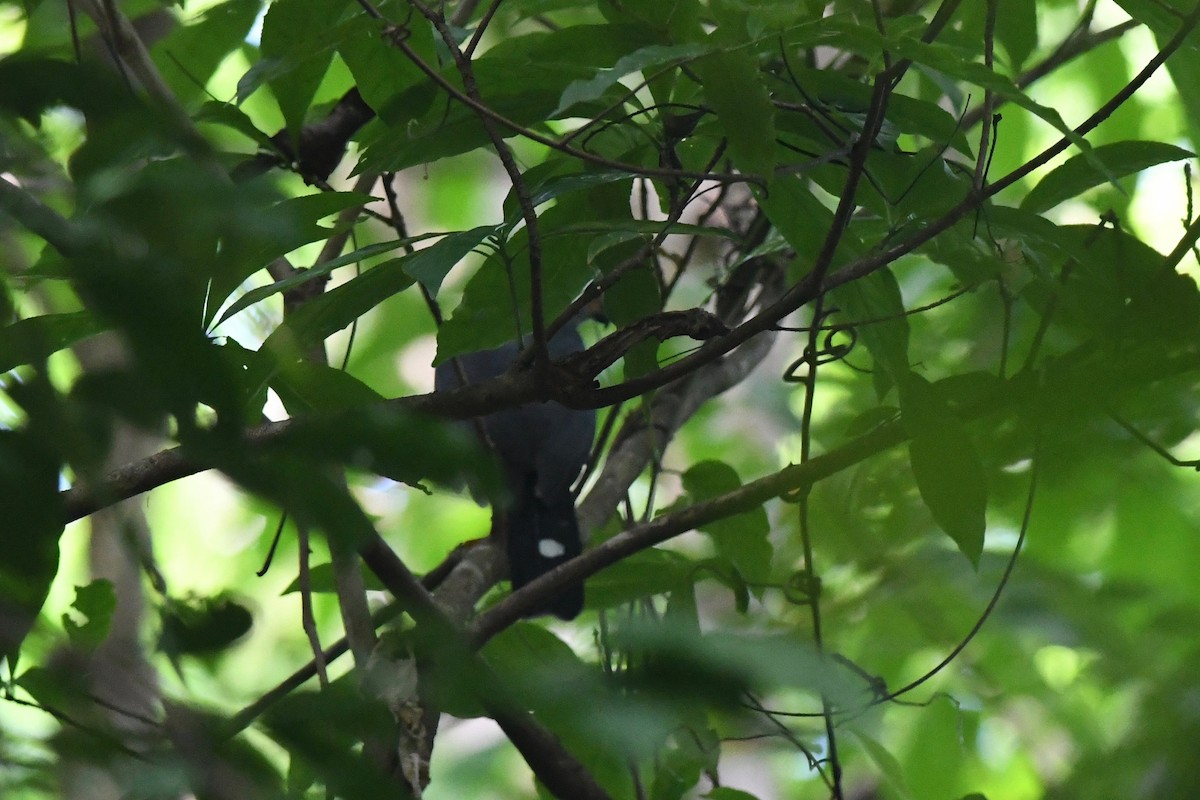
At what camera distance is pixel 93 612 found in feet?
3.72

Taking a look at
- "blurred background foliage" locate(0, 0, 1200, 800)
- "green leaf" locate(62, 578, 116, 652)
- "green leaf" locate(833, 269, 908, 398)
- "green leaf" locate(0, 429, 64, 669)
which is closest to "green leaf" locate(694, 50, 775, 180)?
"blurred background foliage" locate(0, 0, 1200, 800)

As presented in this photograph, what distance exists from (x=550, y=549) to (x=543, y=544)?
0.25ft

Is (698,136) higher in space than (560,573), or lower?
higher

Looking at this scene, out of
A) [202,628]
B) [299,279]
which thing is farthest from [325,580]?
[202,628]

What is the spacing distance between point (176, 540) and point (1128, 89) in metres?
2.82

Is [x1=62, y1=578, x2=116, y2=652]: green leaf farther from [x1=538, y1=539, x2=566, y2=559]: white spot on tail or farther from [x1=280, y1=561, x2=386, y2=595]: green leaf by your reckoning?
[x1=538, y1=539, x2=566, y2=559]: white spot on tail

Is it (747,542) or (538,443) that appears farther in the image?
(538,443)

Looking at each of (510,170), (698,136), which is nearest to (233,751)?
(510,170)

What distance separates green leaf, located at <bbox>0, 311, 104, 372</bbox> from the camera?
1.71 feet

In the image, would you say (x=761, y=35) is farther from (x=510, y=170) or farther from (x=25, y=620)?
(x=25, y=620)

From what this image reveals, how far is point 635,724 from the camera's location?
49 centimetres

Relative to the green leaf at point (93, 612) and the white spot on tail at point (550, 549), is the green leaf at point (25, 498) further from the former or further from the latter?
the white spot on tail at point (550, 549)

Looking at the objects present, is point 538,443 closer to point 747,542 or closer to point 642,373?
point 747,542

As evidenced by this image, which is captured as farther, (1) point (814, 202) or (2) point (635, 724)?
(1) point (814, 202)
